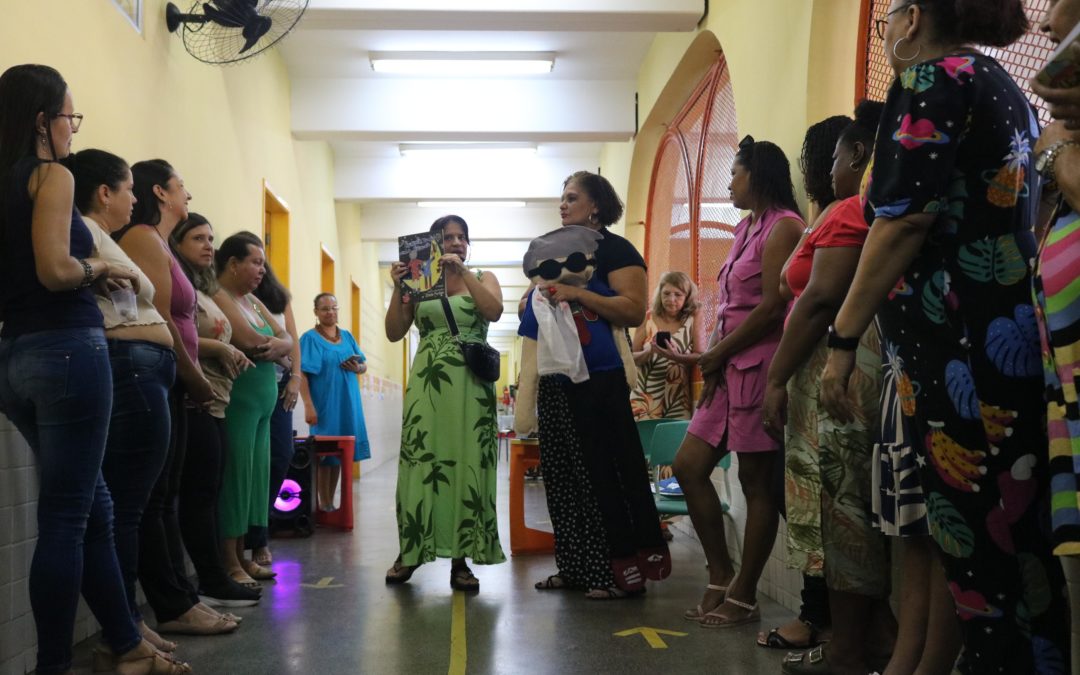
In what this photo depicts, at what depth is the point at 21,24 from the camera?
328cm

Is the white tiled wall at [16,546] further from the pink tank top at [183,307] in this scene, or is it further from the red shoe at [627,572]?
the red shoe at [627,572]

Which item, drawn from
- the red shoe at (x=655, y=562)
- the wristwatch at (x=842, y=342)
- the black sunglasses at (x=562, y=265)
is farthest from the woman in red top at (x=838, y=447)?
the black sunglasses at (x=562, y=265)

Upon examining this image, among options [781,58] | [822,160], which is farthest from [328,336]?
[822,160]

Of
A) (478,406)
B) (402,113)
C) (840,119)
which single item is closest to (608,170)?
(402,113)

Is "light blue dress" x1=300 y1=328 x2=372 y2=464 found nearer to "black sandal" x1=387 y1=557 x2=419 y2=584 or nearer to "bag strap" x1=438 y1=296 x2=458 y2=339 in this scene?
"black sandal" x1=387 y1=557 x2=419 y2=584

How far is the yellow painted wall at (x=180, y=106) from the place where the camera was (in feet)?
12.0

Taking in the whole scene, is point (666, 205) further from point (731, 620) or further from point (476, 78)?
point (731, 620)

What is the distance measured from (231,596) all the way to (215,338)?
959mm

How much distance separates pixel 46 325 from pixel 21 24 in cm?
137

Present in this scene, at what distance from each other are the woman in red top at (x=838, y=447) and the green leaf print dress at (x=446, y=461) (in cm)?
162

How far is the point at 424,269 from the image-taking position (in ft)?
14.3

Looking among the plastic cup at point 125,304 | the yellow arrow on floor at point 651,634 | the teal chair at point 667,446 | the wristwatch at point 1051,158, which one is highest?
the wristwatch at point 1051,158

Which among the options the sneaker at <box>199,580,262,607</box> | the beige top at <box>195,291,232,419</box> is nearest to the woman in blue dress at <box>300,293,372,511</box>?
the beige top at <box>195,291,232,419</box>

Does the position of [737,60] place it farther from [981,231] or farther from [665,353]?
[981,231]
